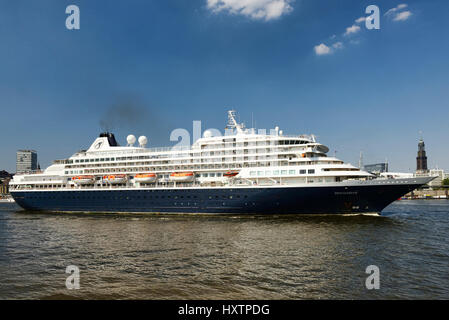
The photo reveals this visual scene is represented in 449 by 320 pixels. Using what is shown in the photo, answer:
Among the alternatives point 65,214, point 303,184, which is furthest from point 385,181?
point 65,214

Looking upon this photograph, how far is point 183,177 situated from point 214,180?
3981mm

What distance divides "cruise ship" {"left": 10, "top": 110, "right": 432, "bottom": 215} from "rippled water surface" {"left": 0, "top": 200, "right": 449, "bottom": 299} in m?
4.33

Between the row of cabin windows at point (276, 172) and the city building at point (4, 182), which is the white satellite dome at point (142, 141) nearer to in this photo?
the row of cabin windows at point (276, 172)

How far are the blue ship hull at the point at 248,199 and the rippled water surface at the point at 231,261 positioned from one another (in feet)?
12.8

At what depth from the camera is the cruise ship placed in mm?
28266

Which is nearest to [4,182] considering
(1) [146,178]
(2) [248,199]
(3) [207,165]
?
(1) [146,178]

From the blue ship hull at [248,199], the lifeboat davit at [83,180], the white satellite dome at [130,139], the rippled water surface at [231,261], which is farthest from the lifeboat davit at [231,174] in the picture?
the lifeboat davit at [83,180]

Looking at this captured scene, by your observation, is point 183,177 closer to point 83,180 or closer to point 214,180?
point 214,180

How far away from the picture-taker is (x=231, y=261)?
14.6 meters

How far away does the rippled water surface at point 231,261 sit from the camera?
427 inches

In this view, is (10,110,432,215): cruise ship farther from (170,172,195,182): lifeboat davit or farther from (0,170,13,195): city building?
(0,170,13,195): city building

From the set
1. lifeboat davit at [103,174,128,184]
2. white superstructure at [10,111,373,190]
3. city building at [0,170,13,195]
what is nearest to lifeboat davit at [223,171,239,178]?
white superstructure at [10,111,373,190]

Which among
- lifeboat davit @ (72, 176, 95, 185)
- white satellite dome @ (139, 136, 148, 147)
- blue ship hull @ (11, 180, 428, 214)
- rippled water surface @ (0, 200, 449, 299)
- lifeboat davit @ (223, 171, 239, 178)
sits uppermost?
white satellite dome @ (139, 136, 148, 147)

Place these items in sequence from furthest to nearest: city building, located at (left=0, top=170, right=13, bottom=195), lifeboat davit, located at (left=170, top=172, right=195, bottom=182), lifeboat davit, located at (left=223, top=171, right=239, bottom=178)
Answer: city building, located at (left=0, top=170, right=13, bottom=195) → lifeboat davit, located at (left=170, top=172, right=195, bottom=182) → lifeboat davit, located at (left=223, top=171, right=239, bottom=178)
